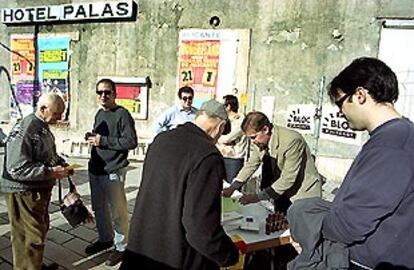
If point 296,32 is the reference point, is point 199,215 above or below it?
below

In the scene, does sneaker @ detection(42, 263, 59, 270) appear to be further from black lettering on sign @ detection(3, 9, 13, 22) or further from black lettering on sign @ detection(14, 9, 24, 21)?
black lettering on sign @ detection(3, 9, 13, 22)

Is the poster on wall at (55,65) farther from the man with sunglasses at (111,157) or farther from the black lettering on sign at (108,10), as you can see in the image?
the man with sunglasses at (111,157)

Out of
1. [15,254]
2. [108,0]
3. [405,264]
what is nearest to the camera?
[405,264]

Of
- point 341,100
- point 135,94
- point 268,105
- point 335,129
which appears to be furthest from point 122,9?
Answer: point 341,100

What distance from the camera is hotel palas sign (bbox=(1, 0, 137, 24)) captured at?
31.0ft

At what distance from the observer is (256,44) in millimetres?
8344

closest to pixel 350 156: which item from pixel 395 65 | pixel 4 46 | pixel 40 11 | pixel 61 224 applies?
pixel 395 65

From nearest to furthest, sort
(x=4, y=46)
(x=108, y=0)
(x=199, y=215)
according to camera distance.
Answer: (x=199, y=215) < (x=108, y=0) < (x=4, y=46)

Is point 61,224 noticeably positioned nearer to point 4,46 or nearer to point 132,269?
point 132,269

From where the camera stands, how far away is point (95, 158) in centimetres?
391

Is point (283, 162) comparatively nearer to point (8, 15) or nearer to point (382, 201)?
point (382, 201)

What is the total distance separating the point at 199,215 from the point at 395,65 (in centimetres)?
666

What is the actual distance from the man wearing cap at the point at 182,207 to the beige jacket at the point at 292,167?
111 centimetres

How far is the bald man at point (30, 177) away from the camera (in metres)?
3.02
